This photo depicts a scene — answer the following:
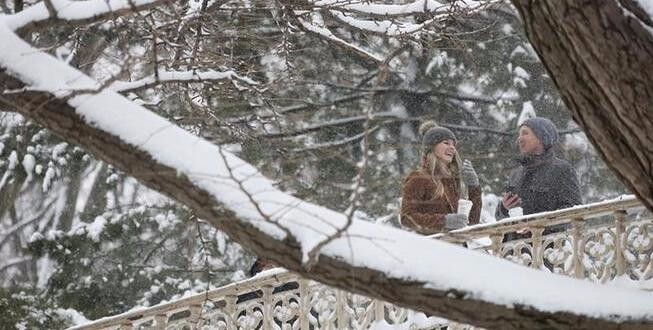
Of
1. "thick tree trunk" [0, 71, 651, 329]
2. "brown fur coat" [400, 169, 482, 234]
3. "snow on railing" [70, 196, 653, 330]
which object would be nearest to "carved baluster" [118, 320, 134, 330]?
"snow on railing" [70, 196, 653, 330]

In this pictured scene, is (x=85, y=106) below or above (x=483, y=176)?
below

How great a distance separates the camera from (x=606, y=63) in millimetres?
4316

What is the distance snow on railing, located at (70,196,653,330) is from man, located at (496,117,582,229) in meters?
0.19

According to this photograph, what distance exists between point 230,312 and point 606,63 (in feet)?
17.0

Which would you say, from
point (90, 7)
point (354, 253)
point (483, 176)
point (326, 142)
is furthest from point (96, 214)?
point (354, 253)

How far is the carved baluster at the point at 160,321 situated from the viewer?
9.55m

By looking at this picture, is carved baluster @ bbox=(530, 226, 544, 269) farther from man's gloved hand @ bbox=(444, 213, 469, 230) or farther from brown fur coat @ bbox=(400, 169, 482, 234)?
brown fur coat @ bbox=(400, 169, 482, 234)

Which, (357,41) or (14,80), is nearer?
(14,80)

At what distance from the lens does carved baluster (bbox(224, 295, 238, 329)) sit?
9.13 metres

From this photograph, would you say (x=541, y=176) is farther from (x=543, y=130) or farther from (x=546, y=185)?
(x=543, y=130)

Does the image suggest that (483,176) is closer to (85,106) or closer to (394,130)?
(394,130)

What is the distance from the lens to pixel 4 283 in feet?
57.0

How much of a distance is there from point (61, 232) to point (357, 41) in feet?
13.8

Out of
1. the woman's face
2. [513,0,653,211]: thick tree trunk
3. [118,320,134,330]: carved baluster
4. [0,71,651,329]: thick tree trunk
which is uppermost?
the woman's face
